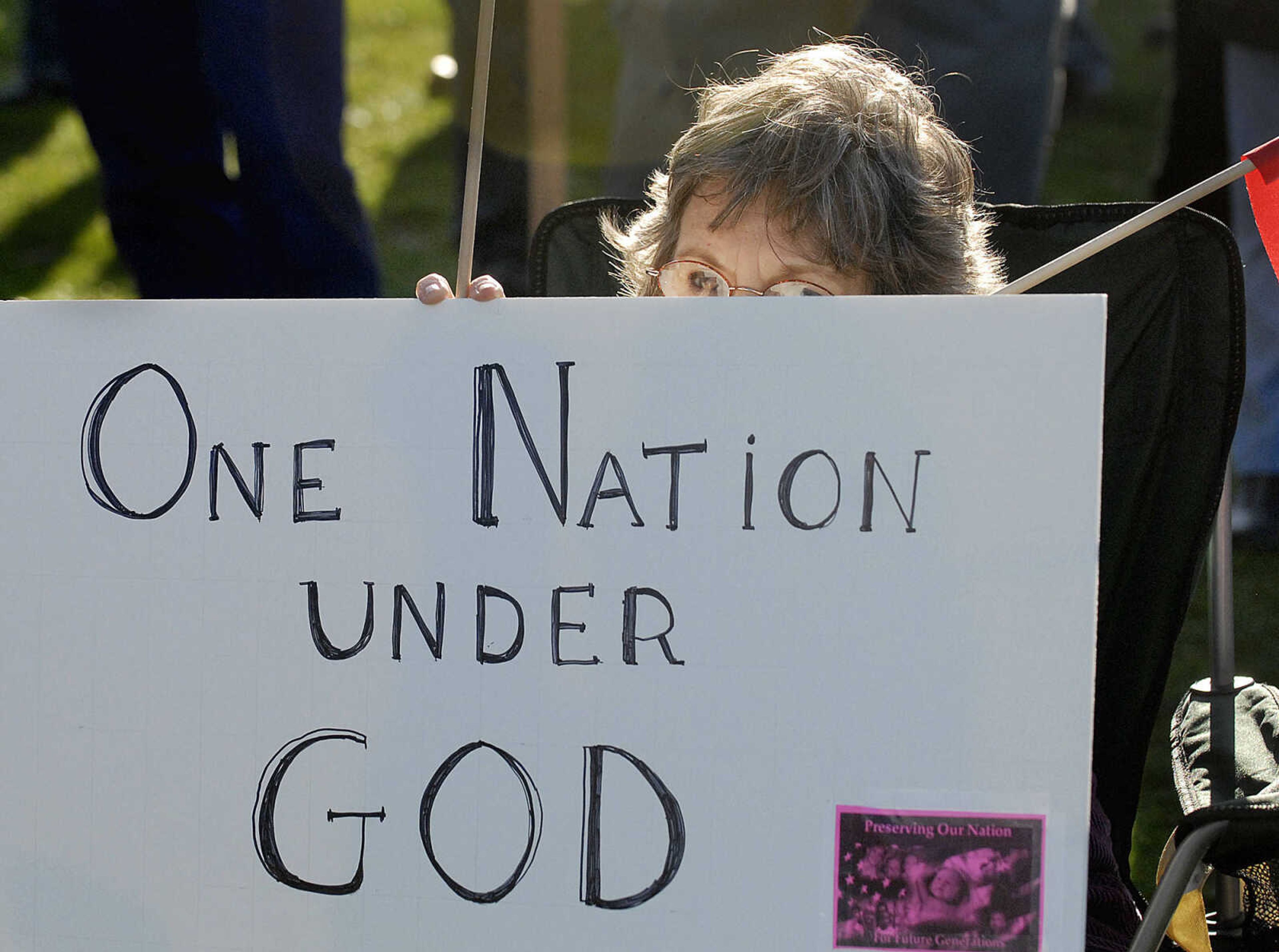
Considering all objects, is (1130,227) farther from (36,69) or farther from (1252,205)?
(36,69)

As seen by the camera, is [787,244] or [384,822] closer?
[384,822]

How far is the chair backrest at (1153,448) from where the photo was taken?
132 cm

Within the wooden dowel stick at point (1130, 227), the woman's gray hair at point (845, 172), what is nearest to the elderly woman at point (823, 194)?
the woman's gray hair at point (845, 172)

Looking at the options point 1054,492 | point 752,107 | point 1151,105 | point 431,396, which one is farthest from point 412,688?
point 1151,105

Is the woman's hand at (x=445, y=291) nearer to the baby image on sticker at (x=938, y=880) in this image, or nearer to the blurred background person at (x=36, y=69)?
the baby image on sticker at (x=938, y=880)

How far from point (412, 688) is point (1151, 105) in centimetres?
542

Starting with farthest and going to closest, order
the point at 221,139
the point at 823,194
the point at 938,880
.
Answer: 1. the point at 221,139
2. the point at 823,194
3. the point at 938,880

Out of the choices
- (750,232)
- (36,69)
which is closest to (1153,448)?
(750,232)

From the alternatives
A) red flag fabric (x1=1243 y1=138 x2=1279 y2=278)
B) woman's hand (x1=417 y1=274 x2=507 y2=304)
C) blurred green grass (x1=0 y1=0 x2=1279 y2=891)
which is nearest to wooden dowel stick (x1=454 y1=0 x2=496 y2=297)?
woman's hand (x1=417 y1=274 x2=507 y2=304)

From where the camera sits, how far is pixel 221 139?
7.49ft

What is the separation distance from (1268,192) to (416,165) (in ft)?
12.2

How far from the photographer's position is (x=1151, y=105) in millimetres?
5484

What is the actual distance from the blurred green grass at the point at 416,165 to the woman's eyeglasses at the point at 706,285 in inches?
44.2

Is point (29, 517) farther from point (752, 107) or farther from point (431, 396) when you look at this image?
point (752, 107)
